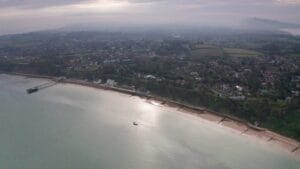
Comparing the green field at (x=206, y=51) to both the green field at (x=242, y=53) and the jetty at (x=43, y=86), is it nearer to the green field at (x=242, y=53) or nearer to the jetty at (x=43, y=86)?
the green field at (x=242, y=53)

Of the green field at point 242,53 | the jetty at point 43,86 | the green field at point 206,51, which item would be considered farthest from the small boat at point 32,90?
the green field at point 242,53

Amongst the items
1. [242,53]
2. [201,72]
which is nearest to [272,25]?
[242,53]

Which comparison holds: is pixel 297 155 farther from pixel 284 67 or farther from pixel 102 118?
pixel 284 67

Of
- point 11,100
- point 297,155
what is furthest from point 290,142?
point 11,100

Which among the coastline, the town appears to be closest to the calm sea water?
the coastline

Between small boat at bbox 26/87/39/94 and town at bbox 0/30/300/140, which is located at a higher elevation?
town at bbox 0/30/300/140

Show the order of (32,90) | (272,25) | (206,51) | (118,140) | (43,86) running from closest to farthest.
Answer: (118,140), (32,90), (43,86), (206,51), (272,25)

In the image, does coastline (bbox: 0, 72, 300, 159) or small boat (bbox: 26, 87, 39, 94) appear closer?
coastline (bbox: 0, 72, 300, 159)

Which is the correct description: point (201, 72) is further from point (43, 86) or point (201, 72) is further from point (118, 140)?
point (118, 140)

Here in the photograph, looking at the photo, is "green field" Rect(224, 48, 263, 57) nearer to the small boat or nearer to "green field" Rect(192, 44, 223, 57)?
"green field" Rect(192, 44, 223, 57)
